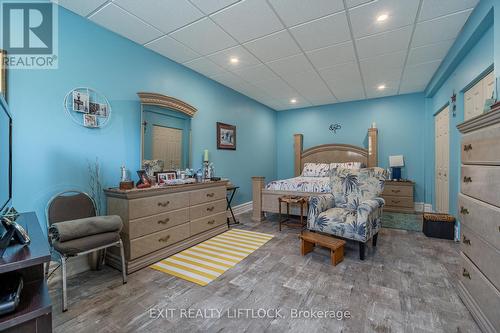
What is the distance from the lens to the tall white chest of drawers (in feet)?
4.26

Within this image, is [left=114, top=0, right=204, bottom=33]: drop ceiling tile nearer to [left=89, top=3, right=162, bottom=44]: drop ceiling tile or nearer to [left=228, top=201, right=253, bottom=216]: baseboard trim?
[left=89, top=3, right=162, bottom=44]: drop ceiling tile

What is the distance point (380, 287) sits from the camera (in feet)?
6.40

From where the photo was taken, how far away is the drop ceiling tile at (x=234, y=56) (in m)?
3.05

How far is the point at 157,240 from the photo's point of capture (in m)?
2.51

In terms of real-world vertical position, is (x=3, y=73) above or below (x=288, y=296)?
above

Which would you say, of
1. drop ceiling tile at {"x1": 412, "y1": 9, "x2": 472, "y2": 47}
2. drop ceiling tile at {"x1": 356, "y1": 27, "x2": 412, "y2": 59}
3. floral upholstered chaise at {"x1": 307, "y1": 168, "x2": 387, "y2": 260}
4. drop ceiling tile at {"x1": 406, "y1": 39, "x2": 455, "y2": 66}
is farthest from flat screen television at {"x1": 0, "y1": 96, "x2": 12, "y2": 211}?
drop ceiling tile at {"x1": 406, "y1": 39, "x2": 455, "y2": 66}

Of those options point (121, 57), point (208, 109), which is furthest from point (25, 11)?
point (208, 109)

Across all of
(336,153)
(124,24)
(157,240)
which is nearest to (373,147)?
(336,153)

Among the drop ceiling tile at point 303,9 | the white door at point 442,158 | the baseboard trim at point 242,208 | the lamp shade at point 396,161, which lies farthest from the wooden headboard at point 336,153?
the drop ceiling tile at point 303,9

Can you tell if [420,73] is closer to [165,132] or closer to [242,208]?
[242,208]

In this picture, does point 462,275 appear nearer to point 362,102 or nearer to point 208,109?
point 208,109

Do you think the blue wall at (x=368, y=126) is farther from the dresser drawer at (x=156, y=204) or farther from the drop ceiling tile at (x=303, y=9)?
the dresser drawer at (x=156, y=204)

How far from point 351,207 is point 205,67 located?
10.3 ft

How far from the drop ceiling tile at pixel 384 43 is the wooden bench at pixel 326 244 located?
2.52 meters
